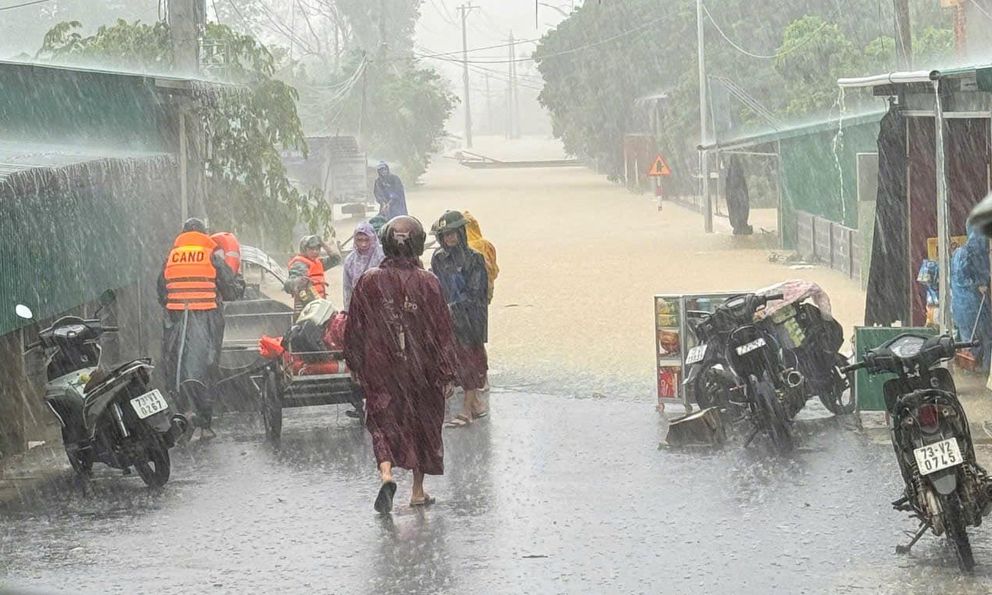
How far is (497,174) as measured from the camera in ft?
270

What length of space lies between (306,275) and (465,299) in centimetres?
184

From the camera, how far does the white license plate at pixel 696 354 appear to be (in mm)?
11836

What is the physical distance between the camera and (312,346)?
484 inches

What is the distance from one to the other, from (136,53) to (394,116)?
54.3 m

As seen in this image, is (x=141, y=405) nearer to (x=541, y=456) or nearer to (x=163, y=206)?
(x=541, y=456)

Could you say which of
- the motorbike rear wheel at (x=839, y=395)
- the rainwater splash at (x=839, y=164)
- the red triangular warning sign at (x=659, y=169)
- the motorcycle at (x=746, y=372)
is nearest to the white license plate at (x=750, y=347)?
the motorcycle at (x=746, y=372)

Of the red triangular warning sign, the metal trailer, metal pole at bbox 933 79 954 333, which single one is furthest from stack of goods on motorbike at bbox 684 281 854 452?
the red triangular warning sign

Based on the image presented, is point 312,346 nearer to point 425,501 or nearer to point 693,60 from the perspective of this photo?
point 425,501

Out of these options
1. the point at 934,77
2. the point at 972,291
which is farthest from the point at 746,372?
the point at 972,291

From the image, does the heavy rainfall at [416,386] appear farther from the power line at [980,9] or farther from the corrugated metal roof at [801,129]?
the power line at [980,9]

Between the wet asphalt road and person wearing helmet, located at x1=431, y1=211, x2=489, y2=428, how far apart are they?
0.75 m

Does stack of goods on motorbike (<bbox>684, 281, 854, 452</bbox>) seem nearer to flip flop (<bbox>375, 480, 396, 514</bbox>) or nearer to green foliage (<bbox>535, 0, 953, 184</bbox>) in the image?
flip flop (<bbox>375, 480, 396, 514</bbox>)

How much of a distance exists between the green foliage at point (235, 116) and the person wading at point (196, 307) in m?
5.81

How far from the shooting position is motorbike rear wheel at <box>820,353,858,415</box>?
1215 centimetres
